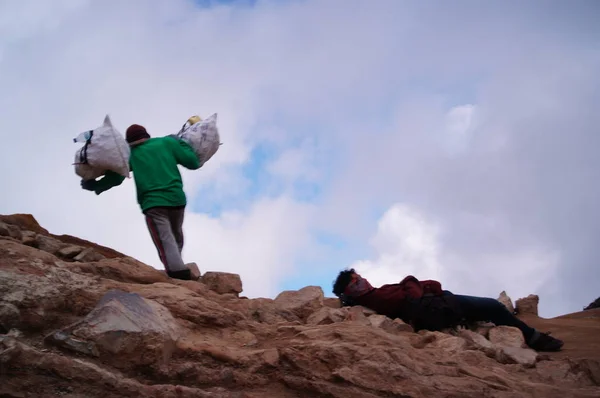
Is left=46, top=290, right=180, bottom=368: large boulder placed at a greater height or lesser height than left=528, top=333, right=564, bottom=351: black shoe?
lesser

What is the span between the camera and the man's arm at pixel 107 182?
5.56m

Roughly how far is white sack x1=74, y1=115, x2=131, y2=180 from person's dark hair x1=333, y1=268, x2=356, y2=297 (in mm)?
2401

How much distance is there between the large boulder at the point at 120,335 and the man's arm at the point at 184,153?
105 inches

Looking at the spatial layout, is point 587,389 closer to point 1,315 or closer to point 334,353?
point 334,353

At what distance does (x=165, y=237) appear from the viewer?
18.2 feet

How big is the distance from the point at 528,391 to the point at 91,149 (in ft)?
12.8

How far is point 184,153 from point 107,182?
2.57ft

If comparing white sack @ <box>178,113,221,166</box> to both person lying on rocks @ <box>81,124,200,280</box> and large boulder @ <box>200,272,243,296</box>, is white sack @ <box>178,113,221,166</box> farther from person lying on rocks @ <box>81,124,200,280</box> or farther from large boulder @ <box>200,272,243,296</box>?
large boulder @ <box>200,272,243,296</box>

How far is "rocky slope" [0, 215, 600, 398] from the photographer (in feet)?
9.63

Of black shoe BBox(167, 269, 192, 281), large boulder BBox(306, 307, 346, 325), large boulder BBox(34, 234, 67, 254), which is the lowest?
large boulder BBox(306, 307, 346, 325)

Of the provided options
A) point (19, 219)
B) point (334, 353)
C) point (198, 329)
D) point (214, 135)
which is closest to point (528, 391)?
point (334, 353)

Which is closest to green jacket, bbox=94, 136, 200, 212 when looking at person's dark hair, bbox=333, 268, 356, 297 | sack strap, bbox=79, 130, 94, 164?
sack strap, bbox=79, 130, 94, 164

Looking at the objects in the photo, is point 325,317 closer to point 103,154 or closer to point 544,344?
point 544,344

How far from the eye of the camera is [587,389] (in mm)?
3924
